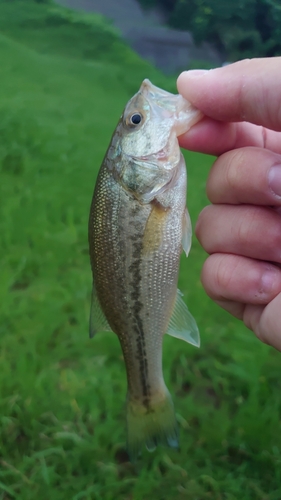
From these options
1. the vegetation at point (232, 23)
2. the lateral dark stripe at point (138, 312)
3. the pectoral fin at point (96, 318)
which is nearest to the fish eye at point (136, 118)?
the lateral dark stripe at point (138, 312)

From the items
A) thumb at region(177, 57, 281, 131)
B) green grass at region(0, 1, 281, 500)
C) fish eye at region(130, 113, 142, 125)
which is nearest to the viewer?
thumb at region(177, 57, 281, 131)

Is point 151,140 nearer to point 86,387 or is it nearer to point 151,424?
point 151,424

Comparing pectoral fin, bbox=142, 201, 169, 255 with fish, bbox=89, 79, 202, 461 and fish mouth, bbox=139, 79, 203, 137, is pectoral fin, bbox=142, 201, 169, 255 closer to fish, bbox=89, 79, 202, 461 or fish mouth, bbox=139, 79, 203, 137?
fish, bbox=89, 79, 202, 461

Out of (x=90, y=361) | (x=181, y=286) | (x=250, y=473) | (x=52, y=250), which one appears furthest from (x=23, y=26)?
(x=250, y=473)

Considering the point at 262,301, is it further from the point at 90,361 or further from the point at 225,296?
the point at 90,361

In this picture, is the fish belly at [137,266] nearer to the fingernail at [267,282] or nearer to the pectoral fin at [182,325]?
the pectoral fin at [182,325]

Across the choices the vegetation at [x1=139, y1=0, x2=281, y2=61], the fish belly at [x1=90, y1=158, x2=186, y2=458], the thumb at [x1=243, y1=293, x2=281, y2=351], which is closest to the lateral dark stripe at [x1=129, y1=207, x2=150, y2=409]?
the fish belly at [x1=90, y1=158, x2=186, y2=458]
